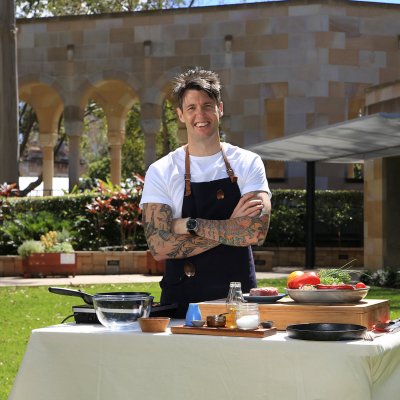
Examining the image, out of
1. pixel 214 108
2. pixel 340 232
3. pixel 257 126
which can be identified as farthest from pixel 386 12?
pixel 214 108

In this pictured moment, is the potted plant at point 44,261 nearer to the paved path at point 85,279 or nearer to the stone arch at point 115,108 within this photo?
the paved path at point 85,279

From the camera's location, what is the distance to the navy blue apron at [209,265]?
460 cm

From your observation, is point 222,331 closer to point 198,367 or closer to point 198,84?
point 198,367

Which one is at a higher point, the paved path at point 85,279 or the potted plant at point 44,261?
the potted plant at point 44,261

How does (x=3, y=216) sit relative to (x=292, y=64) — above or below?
below

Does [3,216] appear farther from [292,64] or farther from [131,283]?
[292,64]

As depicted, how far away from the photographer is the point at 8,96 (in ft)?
74.7

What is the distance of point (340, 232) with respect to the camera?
2184 centimetres

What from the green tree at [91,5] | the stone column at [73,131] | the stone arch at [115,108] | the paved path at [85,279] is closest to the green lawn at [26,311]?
the paved path at [85,279]

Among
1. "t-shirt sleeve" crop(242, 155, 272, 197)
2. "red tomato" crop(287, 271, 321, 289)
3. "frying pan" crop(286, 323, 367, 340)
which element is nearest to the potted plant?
"t-shirt sleeve" crop(242, 155, 272, 197)

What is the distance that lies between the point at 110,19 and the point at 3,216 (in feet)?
27.6

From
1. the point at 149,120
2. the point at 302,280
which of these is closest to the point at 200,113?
the point at 302,280

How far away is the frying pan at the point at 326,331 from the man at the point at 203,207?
822mm

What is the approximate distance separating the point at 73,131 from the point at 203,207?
76.8ft
